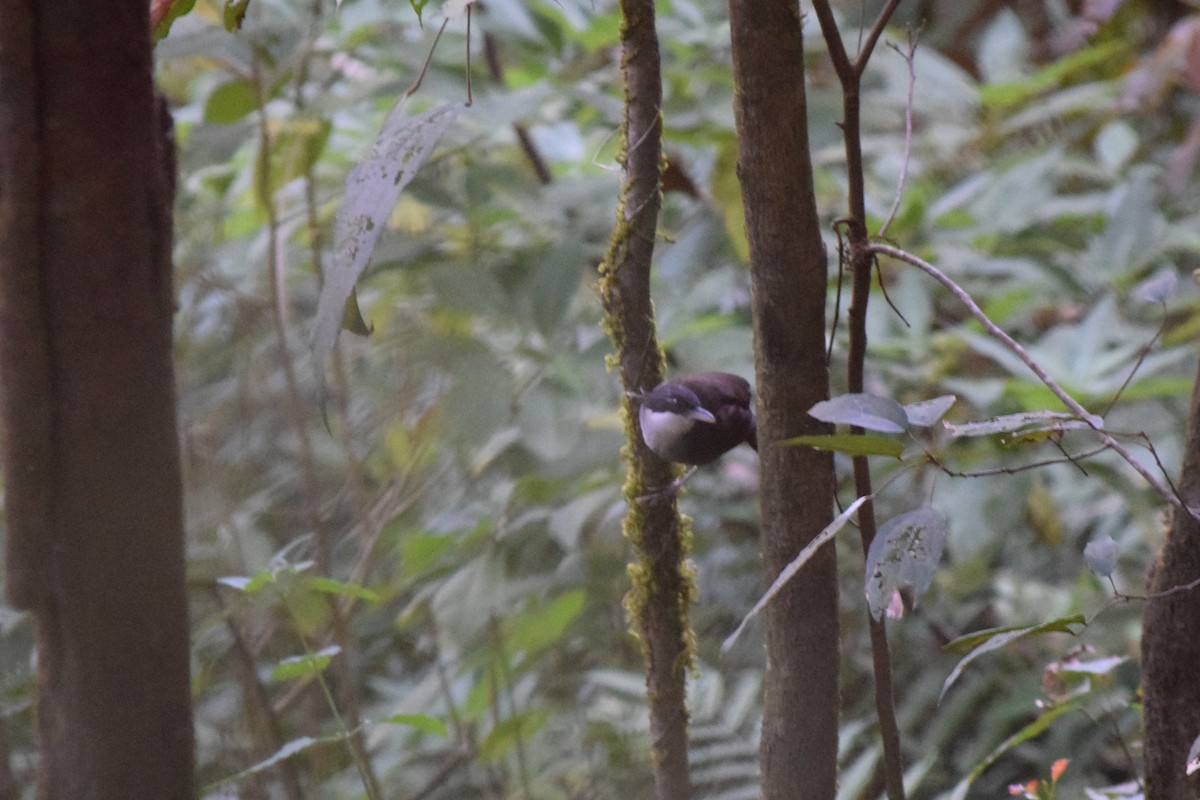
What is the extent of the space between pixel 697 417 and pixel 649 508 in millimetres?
64

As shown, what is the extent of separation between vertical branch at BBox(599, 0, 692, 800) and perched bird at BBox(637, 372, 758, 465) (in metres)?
0.01

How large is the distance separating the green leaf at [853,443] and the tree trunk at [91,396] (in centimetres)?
37

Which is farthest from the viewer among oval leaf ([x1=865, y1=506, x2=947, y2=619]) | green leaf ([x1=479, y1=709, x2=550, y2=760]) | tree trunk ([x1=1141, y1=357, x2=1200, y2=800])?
green leaf ([x1=479, y1=709, x2=550, y2=760])

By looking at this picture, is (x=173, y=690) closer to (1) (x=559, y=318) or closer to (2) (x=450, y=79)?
(1) (x=559, y=318)

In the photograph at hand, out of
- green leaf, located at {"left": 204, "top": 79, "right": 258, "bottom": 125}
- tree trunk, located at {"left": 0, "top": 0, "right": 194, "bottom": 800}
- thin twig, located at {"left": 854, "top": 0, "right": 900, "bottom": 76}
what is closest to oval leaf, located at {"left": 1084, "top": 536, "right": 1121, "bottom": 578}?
thin twig, located at {"left": 854, "top": 0, "right": 900, "bottom": 76}

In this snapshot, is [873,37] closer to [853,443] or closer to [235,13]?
[853,443]

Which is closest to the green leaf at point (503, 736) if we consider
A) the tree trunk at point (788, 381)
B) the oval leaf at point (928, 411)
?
the tree trunk at point (788, 381)

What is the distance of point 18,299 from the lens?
598 millimetres

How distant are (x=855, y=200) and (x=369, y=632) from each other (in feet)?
4.01

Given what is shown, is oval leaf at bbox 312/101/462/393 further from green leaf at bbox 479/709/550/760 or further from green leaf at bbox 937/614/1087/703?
green leaf at bbox 479/709/550/760

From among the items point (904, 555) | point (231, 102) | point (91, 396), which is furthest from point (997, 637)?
point (231, 102)

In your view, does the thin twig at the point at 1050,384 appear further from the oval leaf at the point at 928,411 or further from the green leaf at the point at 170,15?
the green leaf at the point at 170,15

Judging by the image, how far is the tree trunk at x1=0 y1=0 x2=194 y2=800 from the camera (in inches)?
23.5

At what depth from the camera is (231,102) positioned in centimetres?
122
